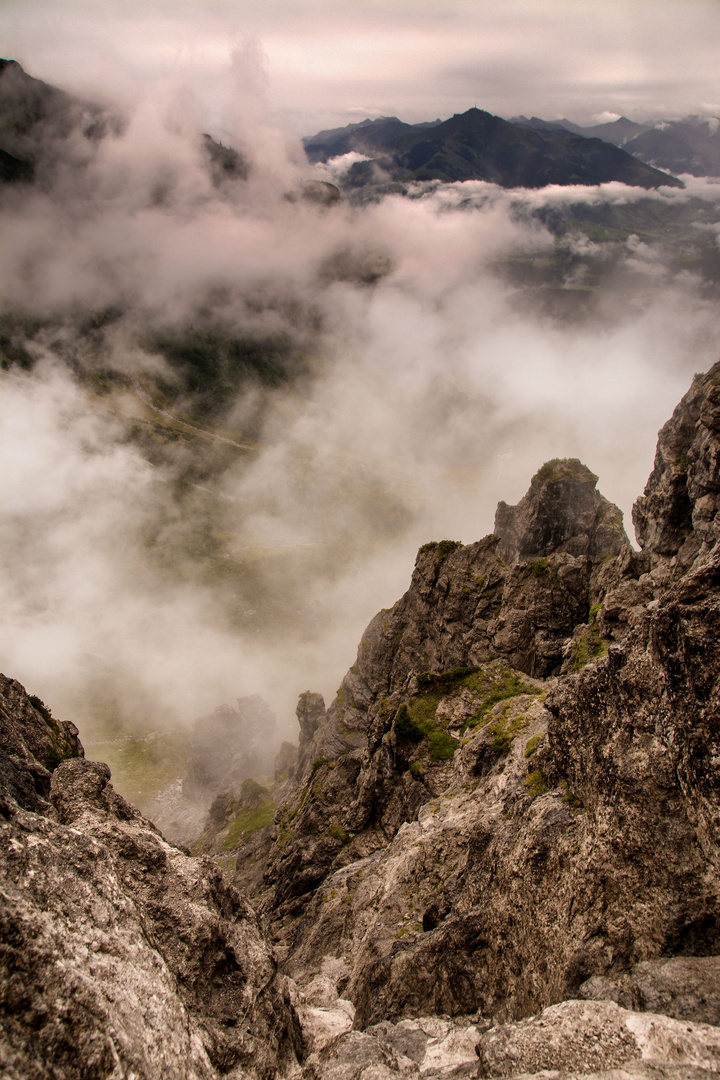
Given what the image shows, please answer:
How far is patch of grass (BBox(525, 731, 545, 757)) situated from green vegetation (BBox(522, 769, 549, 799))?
4.09m

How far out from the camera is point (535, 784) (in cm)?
3166

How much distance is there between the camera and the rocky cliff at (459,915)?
1659 cm

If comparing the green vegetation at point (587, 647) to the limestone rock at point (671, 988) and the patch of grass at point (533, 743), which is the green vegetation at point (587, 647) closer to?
the patch of grass at point (533, 743)

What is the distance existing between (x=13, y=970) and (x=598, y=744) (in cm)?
2309

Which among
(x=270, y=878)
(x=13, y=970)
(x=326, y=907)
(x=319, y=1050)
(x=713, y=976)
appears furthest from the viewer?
(x=270, y=878)

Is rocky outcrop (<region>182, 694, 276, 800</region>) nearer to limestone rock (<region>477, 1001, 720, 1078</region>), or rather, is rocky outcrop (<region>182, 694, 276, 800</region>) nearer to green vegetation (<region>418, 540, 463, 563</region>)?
green vegetation (<region>418, 540, 463, 563</region>)

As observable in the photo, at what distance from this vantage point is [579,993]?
67.2 feet

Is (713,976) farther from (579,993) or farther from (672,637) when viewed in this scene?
(672,637)

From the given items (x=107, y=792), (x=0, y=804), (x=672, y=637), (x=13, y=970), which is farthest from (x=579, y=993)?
(x=107, y=792)

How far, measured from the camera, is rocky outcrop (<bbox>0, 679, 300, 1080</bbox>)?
49.1 ft

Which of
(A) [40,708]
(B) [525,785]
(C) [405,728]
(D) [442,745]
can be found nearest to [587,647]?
(D) [442,745]

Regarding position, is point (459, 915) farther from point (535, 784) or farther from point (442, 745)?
point (442, 745)

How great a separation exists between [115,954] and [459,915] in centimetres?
2093

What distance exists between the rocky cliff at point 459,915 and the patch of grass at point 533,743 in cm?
26
